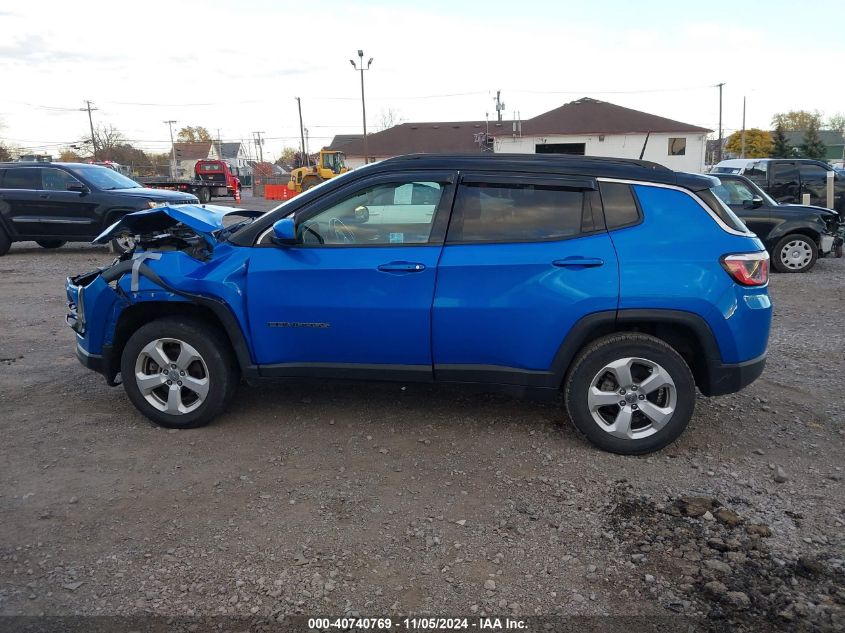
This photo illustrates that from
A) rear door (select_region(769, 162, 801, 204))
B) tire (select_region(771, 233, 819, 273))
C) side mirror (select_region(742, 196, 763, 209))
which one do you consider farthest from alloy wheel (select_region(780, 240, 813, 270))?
rear door (select_region(769, 162, 801, 204))

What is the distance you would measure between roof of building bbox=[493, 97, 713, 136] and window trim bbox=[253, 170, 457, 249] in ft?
143

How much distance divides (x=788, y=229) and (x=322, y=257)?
955 centimetres

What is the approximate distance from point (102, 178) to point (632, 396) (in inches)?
482

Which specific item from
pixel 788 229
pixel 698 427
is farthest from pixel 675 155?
pixel 698 427

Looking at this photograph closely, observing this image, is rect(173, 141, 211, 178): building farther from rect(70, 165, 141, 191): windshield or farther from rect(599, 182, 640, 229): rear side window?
rect(599, 182, 640, 229): rear side window

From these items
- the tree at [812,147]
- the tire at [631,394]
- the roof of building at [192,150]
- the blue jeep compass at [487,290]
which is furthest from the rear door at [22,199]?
the roof of building at [192,150]

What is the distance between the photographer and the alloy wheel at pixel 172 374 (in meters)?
4.37

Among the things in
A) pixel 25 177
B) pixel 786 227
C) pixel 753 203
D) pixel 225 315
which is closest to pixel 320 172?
pixel 25 177

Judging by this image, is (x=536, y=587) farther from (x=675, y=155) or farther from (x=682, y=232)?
(x=675, y=155)

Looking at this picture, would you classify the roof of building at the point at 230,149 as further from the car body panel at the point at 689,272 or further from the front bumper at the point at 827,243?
the car body panel at the point at 689,272

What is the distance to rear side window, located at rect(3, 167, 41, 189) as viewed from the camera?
12820mm

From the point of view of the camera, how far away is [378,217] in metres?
4.23

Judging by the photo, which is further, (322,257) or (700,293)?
(322,257)

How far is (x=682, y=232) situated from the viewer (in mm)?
3932
